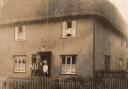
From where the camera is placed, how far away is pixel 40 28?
837 cm

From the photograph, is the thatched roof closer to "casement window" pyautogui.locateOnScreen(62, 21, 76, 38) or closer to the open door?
"casement window" pyautogui.locateOnScreen(62, 21, 76, 38)

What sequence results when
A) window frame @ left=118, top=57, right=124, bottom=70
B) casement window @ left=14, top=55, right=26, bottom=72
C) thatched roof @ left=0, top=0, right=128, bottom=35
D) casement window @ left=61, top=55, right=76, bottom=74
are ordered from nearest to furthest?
thatched roof @ left=0, top=0, right=128, bottom=35 → casement window @ left=14, top=55, right=26, bottom=72 → casement window @ left=61, top=55, right=76, bottom=74 → window frame @ left=118, top=57, right=124, bottom=70

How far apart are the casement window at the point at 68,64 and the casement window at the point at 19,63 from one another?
0.81m

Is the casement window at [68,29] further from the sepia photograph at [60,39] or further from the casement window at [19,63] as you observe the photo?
→ the casement window at [19,63]

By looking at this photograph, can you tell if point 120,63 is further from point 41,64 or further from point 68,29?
point 41,64

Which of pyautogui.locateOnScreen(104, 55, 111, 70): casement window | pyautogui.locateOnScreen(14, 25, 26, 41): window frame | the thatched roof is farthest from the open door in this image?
pyautogui.locateOnScreen(104, 55, 111, 70): casement window

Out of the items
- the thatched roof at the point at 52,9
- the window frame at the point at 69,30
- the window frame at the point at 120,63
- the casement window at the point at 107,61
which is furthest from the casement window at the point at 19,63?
the window frame at the point at 120,63

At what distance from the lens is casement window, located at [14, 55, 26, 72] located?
26.0ft

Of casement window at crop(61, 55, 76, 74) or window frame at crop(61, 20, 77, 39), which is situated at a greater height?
window frame at crop(61, 20, 77, 39)

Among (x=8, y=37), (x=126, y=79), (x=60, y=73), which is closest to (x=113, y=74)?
(x=126, y=79)

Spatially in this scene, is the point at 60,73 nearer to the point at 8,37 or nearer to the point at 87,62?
the point at 87,62

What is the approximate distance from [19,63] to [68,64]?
1.03 metres

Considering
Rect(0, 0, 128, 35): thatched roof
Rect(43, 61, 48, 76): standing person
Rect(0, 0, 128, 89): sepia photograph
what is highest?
Rect(0, 0, 128, 35): thatched roof

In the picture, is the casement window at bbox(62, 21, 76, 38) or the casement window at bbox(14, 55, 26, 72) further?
the casement window at bbox(62, 21, 76, 38)
